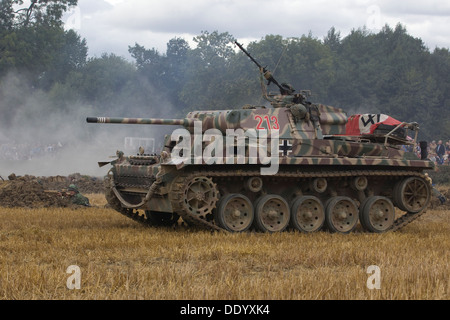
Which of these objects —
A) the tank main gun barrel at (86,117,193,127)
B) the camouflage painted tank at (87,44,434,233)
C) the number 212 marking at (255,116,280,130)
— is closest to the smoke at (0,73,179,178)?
the tank main gun barrel at (86,117,193,127)

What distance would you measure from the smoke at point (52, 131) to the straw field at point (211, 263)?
30.4 m

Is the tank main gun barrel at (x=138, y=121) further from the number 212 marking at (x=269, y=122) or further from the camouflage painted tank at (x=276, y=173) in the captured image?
the number 212 marking at (x=269, y=122)

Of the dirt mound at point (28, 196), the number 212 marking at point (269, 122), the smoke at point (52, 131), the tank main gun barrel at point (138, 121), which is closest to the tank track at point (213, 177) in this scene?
the number 212 marking at point (269, 122)

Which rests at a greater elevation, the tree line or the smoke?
the tree line

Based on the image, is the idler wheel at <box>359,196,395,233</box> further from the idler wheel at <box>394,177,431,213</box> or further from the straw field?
the straw field

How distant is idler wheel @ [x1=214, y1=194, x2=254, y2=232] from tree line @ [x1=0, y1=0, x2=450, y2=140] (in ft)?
111

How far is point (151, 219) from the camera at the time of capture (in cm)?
1582

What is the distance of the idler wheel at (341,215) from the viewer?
14.9 m

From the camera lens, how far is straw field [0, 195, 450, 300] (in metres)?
7.90

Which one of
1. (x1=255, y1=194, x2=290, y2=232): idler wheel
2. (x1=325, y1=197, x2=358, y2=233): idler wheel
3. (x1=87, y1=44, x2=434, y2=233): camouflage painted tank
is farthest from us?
(x1=325, y1=197, x2=358, y2=233): idler wheel

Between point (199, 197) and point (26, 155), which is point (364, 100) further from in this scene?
point (199, 197)

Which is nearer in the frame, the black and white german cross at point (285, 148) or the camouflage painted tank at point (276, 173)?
the camouflage painted tank at point (276, 173)

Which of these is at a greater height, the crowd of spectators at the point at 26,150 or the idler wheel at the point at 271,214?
the crowd of spectators at the point at 26,150

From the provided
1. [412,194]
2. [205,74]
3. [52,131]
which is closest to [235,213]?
[412,194]
